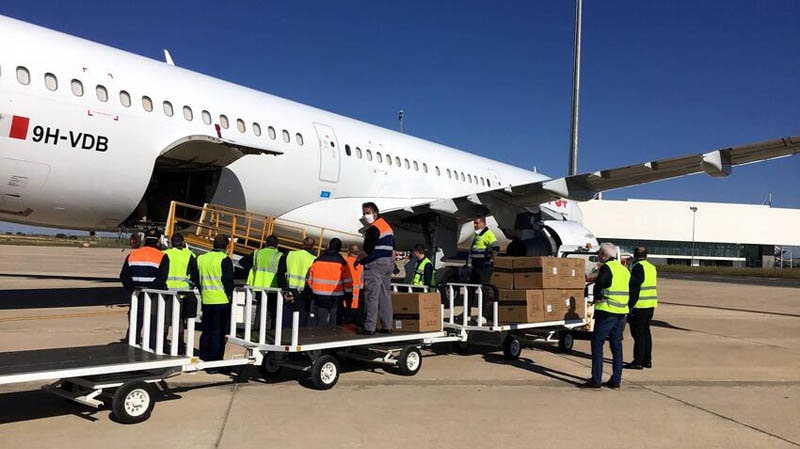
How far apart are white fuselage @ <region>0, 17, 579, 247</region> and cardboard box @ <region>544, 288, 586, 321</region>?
589 cm

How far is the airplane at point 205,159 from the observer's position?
32.0 ft

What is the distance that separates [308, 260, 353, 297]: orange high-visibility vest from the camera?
28.3ft

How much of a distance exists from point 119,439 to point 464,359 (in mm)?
5505

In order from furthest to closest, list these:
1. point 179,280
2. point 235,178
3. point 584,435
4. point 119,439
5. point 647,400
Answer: point 235,178
point 179,280
point 647,400
point 584,435
point 119,439

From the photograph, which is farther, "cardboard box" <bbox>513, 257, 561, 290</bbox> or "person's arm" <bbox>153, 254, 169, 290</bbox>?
"cardboard box" <bbox>513, 257, 561, 290</bbox>

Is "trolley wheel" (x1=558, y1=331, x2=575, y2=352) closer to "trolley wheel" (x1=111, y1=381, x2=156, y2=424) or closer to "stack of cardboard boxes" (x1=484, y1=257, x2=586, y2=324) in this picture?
"stack of cardboard boxes" (x1=484, y1=257, x2=586, y2=324)

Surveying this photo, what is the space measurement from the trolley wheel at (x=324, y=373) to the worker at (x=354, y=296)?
1277 millimetres

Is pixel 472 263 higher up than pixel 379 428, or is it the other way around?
pixel 472 263

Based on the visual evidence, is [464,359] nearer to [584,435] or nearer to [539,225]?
[584,435]

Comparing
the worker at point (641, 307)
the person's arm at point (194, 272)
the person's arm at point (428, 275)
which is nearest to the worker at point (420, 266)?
the person's arm at point (428, 275)

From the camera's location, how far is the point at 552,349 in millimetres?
11055

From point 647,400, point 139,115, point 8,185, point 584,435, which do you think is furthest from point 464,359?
point 8,185

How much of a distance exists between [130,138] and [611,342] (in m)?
8.13

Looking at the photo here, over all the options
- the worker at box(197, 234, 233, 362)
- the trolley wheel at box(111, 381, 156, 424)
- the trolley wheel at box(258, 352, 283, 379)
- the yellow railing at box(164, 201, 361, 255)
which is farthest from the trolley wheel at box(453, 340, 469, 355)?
the trolley wheel at box(111, 381, 156, 424)
